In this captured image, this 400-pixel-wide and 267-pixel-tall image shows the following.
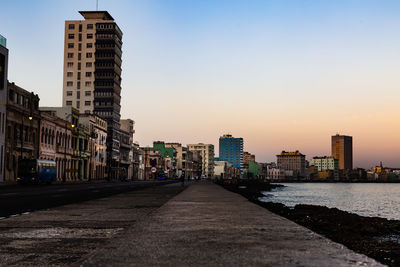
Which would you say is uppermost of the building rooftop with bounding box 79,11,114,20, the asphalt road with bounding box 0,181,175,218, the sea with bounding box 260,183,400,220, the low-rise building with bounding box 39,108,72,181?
the building rooftop with bounding box 79,11,114,20

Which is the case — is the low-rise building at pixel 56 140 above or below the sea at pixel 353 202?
above

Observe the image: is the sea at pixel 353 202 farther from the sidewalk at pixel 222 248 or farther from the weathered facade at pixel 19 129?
the weathered facade at pixel 19 129

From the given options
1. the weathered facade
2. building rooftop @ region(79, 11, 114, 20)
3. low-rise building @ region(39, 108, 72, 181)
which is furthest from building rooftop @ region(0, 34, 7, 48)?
building rooftop @ region(79, 11, 114, 20)

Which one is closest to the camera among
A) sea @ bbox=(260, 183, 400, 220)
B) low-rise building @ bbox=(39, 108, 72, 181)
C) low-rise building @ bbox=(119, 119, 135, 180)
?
sea @ bbox=(260, 183, 400, 220)

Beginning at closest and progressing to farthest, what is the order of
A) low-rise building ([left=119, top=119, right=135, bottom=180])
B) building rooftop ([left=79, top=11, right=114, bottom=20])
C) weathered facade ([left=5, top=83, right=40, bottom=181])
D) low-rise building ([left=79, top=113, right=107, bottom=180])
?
weathered facade ([left=5, top=83, right=40, bottom=181]), low-rise building ([left=79, top=113, right=107, bottom=180]), low-rise building ([left=119, top=119, right=135, bottom=180]), building rooftop ([left=79, top=11, right=114, bottom=20])

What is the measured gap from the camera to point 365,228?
63.3 feet

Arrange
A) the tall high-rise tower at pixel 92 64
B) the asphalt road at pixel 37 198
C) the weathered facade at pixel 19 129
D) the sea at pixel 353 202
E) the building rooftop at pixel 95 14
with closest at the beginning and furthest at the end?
1. the asphalt road at pixel 37 198
2. the sea at pixel 353 202
3. the weathered facade at pixel 19 129
4. the tall high-rise tower at pixel 92 64
5. the building rooftop at pixel 95 14

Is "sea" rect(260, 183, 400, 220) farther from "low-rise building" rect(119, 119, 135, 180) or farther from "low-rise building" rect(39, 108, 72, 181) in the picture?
"low-rise building" rect(119, 119, 135, 180)

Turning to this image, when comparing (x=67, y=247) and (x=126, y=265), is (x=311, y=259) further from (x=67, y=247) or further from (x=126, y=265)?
(x=67, y=247)

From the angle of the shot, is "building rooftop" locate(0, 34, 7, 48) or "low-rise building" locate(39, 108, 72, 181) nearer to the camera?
"building rooftop" locate(0, 34, 7, 48)

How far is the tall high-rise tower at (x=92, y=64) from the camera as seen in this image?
158 m

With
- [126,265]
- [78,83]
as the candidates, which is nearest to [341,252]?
[126,265]

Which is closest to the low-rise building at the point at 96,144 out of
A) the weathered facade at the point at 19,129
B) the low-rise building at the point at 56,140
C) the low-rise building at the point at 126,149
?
the low-rise building at the point at 56,140

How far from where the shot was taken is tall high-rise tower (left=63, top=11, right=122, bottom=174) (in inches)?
6206
